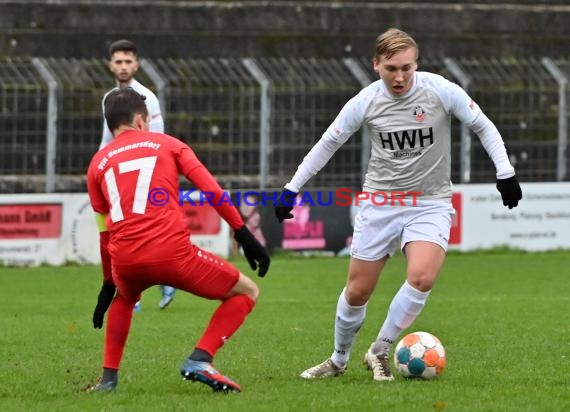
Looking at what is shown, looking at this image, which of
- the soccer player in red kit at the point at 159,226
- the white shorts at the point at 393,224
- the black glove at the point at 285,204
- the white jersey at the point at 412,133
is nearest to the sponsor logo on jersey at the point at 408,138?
the white jersey at the point at 412,133

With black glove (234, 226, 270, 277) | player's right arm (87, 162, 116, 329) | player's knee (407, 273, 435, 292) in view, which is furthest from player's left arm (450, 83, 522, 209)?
player's right arm (87, 162, 116, 329)

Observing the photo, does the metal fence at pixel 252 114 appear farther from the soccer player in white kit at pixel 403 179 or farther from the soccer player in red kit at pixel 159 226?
the soccer player in red kit at pixel 159 226

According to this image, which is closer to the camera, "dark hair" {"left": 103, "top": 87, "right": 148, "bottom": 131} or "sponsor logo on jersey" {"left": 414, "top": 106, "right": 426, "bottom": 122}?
"dark hair" {"left": 103, "top": 87, "right": 148, "bottom": 131}

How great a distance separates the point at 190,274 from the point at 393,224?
1.54 meters

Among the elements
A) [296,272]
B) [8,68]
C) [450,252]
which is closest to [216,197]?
[296,272]

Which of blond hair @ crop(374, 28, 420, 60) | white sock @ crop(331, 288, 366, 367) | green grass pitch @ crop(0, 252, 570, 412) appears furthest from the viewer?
white sock @ crop(331, 288, 366, 367)

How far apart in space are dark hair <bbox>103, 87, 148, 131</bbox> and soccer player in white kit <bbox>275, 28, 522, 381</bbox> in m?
1.13

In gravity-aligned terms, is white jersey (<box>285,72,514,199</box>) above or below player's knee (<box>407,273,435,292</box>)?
above

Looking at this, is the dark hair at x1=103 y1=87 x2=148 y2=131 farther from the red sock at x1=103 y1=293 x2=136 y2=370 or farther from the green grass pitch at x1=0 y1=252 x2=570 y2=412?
the green grass pitch at x1=0 y1=252 x2=570 y2=412

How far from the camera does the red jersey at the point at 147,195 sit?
716 cm

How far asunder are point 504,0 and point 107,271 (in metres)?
17.2

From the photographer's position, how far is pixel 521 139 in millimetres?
20062

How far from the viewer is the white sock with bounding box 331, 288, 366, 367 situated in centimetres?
834

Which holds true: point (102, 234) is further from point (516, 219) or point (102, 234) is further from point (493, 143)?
point (516, 219)
